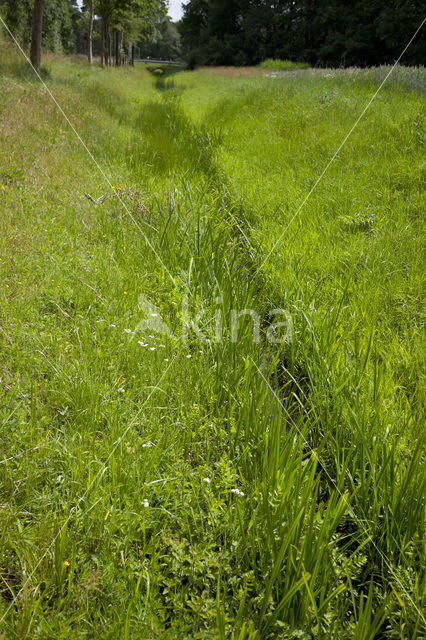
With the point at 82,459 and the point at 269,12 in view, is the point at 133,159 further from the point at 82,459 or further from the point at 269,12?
the point at 269,12

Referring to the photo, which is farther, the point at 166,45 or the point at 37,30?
the point at 166,45

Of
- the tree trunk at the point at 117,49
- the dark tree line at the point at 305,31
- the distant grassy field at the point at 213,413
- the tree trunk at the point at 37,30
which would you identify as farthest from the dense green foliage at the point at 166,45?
the distant grassy field at the point at 213,413

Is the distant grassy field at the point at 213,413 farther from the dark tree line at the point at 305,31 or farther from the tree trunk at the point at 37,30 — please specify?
the dark tree line at the point at 305,31

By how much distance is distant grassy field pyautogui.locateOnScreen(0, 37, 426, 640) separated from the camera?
Result: 1.27 metres

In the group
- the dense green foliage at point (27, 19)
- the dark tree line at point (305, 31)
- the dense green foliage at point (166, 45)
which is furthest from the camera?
the dense green foliage at point (166, 45)

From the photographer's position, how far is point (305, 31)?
3625cm

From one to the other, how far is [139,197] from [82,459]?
3559mm

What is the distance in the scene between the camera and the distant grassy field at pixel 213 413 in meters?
1.27

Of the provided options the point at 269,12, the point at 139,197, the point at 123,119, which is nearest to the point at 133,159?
the point at 139,197

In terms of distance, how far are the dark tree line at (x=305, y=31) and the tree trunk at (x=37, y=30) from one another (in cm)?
1435

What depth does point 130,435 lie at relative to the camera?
1783mm

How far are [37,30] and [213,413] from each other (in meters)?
15.1

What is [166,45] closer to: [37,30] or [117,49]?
[117,49]

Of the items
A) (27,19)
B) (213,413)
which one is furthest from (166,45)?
(213,413)
